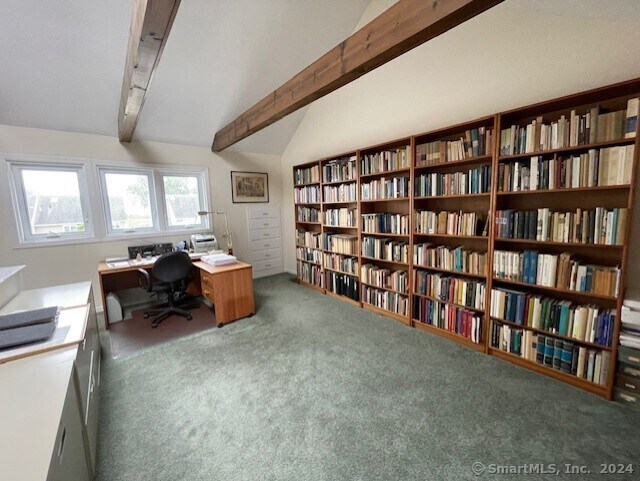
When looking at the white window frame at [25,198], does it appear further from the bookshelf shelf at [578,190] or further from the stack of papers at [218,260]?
the bookshelf shelf at [578,190]

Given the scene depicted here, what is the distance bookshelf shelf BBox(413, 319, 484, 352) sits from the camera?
7.67ft

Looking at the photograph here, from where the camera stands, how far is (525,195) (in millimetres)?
2164

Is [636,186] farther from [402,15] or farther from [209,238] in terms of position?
[209,238]

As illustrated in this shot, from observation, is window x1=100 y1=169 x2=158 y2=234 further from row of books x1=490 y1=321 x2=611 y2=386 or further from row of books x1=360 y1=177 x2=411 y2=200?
row of books x1=490 y1=321 x2=611 y2=386

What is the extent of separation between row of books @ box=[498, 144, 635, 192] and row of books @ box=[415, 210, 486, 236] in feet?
1.11

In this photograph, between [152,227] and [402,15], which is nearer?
[402,15]

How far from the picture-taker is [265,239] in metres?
4.89

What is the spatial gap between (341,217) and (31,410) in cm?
314

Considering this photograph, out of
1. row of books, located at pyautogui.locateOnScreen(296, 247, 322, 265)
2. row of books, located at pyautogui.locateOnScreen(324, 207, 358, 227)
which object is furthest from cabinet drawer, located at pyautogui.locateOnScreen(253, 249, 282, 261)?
row of books, located at pyautogui.locateOnScreen(324, 207, 358, 227)

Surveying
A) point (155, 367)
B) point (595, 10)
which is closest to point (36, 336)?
point (155, 367)

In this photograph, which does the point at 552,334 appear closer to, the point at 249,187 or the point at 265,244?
the point at 265,244

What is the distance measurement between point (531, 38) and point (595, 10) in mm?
502

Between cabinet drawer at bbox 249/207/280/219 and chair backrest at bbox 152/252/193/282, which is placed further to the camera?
cabinet drawer at bbox 249/207/280/219

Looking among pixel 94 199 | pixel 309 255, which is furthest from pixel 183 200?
pixel 309 255
